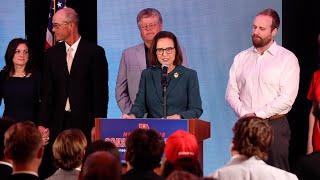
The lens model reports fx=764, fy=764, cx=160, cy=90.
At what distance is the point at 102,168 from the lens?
3.39 m

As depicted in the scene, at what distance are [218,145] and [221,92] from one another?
0.55 meters

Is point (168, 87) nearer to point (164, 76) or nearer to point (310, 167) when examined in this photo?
point (164, 76)

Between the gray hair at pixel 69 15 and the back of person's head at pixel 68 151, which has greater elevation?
the gray hair at pixel 69 15

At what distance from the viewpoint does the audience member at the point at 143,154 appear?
4.08 meters

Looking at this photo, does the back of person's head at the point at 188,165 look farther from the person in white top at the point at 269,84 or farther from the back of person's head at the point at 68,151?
the person in white top at the point at 269,84

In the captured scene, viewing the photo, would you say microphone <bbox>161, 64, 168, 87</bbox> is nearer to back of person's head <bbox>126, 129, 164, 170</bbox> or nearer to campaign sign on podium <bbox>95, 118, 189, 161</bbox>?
campaign sign on podium <bbox>95, 118, 189, 161</bbox>

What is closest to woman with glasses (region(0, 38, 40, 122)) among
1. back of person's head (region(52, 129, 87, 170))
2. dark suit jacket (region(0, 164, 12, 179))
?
back of person's head (region(52, 129, 87, 170))

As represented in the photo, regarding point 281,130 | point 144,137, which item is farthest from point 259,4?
point 144,137

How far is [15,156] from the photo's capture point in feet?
13.0

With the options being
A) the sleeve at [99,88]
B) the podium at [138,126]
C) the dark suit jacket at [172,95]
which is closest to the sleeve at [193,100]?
the dark suit jacket at [172,95]

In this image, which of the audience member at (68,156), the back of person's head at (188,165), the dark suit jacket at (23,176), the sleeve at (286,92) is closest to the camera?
the dark suit jacket at (23,176)

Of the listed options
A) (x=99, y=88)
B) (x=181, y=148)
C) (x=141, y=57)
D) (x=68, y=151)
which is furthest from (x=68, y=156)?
(x=141, y=57)

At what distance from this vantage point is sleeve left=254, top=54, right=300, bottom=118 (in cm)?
611

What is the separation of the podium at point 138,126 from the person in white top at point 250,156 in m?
0.90
